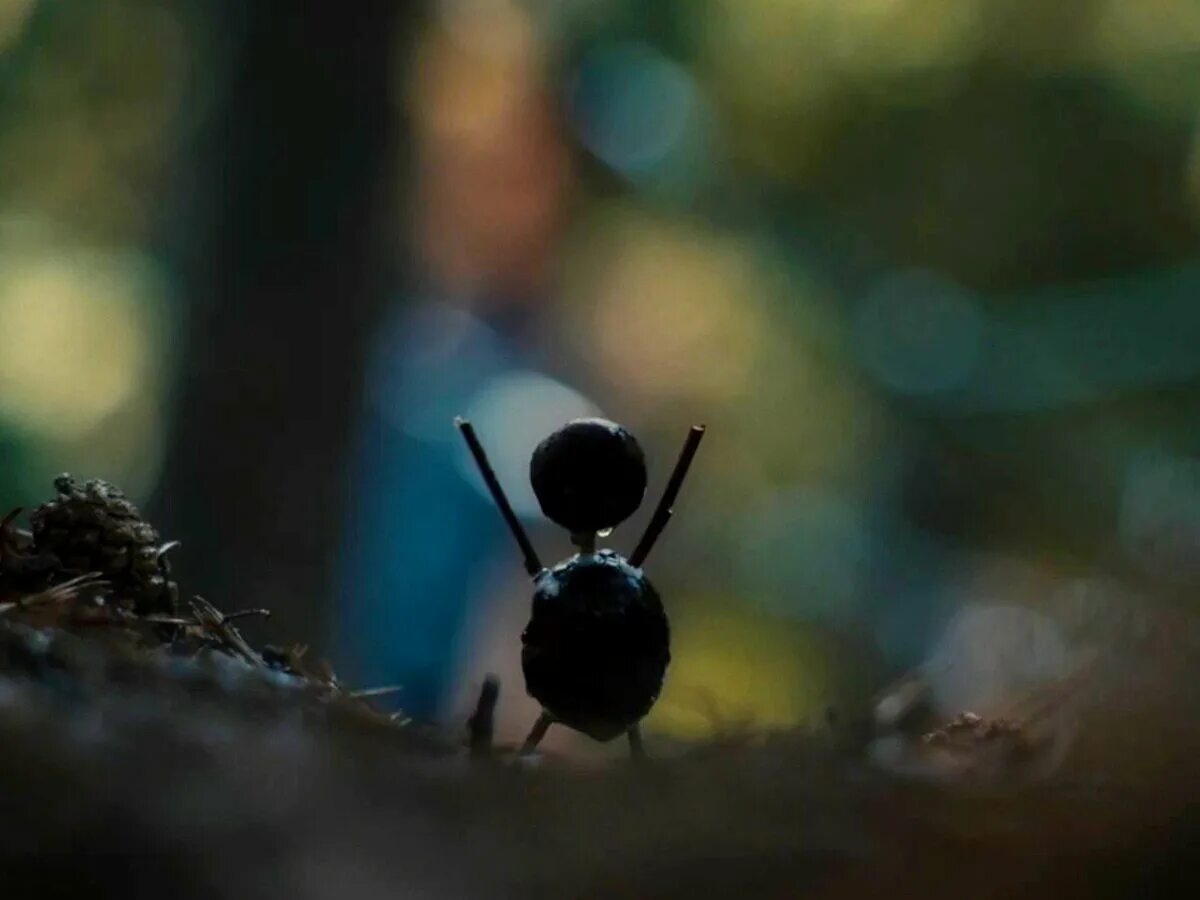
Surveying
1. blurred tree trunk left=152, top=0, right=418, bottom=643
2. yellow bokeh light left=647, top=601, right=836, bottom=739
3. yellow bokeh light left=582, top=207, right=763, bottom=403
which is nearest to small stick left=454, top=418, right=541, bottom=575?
blurred tree trunk left=152, top=0, right=418, bottom=643

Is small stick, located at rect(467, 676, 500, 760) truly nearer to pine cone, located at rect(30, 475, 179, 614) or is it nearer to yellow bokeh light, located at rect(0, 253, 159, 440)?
pine cone, located at rect(30, 475, 179, 614)

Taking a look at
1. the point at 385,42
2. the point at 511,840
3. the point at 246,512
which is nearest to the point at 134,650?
the point at 511,840

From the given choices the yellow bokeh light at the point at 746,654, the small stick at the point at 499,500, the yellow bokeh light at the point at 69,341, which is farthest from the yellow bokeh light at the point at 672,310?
the small stick at the point at 499,500

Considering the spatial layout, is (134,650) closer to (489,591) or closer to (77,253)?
(489,591)

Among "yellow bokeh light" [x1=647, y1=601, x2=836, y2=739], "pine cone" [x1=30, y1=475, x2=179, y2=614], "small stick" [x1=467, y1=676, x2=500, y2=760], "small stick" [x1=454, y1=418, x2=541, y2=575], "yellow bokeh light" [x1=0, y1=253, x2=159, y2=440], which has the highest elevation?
"yellow bokeh light" [x1=0, y1=253, x2=159, y2=440]

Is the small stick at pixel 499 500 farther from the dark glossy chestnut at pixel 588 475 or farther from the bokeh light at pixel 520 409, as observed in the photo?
the bokeh light at pixel 520 409

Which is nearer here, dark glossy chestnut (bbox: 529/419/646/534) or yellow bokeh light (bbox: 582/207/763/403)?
dark glossy chestnut (bbox: 529/419/646/534)

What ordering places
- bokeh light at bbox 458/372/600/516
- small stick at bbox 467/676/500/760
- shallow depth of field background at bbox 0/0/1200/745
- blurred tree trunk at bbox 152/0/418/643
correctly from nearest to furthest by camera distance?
small stick at bbox 467/676/500/760 < blurred tree trunk at bbox 152/0/418/643 < shallow depth of field background at bbox 0/0/1200/745 < bokeh light at bbox 458/372/600/516
